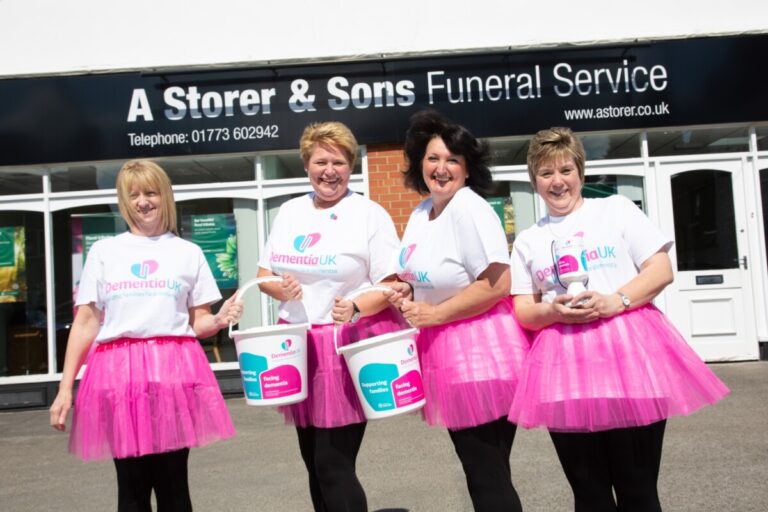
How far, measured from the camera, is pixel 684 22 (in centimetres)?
841

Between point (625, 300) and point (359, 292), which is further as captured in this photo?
point (359, 292)

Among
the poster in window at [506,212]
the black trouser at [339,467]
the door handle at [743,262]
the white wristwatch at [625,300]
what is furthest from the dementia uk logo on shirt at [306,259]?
the door handle at [743,262]

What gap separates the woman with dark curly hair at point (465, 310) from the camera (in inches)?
101

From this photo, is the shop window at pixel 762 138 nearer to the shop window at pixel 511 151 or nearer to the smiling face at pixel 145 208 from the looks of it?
the shop window at pixel 511 151

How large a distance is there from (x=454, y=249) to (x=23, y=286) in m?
7.58

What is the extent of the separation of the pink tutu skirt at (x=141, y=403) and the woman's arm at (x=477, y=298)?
1012 mm

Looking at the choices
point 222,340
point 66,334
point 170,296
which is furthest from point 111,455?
point 66,334

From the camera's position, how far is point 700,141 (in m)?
8.52

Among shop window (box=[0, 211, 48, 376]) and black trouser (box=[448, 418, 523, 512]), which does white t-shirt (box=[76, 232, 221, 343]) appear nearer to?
black trouser (box=[448, 418, 523, 512])

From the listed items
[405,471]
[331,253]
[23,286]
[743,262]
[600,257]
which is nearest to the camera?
[600,257]

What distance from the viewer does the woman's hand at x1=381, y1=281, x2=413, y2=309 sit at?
278cm

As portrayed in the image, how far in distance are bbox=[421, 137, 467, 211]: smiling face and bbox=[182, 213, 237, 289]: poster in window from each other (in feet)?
19.9

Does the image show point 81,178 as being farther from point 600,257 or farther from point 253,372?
point 600,257

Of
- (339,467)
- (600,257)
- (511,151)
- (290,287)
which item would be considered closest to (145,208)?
(290,287)
